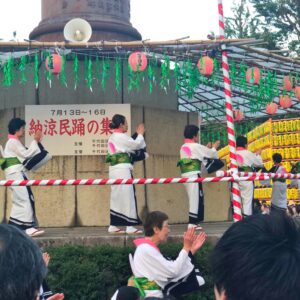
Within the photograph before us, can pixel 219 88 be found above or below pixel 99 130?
above

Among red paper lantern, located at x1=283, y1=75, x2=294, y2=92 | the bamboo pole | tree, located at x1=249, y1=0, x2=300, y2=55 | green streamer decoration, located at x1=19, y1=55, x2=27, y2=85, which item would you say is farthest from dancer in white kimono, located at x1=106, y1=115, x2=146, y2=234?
tree, located at x1=249, y1=0, x2=300, y2=55

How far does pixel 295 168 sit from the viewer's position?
13586mm

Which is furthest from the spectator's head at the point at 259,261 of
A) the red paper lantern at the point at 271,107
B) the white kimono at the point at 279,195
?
the red paper lantern at the point at 271,107

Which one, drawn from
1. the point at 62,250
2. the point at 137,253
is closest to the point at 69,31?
the point at 62,250

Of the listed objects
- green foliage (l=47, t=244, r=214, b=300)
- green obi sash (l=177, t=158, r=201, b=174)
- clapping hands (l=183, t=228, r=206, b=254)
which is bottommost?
green foliage (l=47, t=244, r=214, b=300)

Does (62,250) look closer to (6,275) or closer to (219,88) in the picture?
(6,275)

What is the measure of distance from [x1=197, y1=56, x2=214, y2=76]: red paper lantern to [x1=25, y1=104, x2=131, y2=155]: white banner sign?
150 centimetres

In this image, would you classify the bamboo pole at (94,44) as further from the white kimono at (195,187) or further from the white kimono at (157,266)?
the white kimono at (157,266)

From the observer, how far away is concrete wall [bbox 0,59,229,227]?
27.6 feet

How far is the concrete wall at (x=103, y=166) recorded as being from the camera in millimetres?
8398

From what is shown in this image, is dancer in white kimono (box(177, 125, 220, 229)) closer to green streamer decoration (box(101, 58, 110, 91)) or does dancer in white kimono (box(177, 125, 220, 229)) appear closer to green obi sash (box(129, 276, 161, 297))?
green streamer decoration (box(101, 58, 110, 91))

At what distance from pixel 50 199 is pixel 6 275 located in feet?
22.6

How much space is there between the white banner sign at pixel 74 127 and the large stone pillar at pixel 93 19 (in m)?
1.72

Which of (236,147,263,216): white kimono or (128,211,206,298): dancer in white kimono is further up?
(236,147,263,216): white kimono
